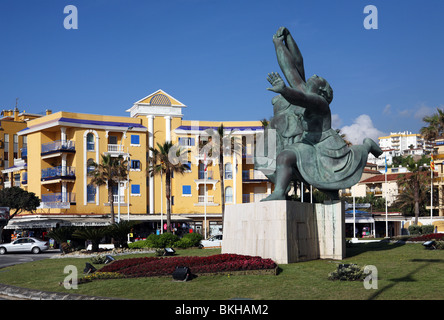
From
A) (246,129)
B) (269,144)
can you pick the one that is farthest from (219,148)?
(269,144)

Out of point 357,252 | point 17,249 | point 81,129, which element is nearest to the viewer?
point 357,252

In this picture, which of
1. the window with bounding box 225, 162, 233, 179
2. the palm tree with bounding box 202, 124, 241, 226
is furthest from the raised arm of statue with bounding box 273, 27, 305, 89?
the window with bounding box 225, 162, 233, 179

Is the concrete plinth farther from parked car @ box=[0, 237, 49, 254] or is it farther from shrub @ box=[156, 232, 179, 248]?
parked car @ box=[0, 237, 49, 254]

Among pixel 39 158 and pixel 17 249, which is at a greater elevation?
pixel 39 158

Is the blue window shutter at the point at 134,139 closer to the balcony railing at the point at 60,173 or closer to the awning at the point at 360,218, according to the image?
the balcony railing at the point at 60,173

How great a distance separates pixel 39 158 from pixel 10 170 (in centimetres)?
967

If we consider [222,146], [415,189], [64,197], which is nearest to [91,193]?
[64,197]

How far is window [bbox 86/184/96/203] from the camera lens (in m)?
57.7

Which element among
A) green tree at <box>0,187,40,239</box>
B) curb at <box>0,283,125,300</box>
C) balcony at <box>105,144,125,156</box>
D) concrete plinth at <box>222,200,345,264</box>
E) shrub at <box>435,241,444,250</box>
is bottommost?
curb at <box>0,283,125,300</box>

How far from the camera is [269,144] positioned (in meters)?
24.2

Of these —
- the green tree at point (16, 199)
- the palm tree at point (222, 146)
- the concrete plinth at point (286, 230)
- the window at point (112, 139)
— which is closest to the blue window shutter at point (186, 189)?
the window at point (112, 139)

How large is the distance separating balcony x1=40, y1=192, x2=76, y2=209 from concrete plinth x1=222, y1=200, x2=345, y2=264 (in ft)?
115

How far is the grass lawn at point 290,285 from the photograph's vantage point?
1497cm
